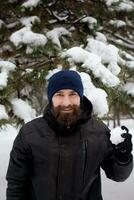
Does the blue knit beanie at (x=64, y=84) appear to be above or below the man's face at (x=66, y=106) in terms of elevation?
above

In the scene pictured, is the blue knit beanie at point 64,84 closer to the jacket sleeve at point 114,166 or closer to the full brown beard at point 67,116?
the full brown beard at point 67,116

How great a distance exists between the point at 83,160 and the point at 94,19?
10.8 ft

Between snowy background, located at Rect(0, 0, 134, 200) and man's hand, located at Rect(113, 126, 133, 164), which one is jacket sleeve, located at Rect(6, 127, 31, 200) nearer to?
man's hand, located at Rect(113, 126, 133, 164)

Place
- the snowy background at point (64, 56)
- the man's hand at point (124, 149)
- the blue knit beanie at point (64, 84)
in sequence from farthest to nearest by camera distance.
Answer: the snowy background at point (64, 56) → the blue knit beanie at point (64, 84) → the man's hand at point (124, 149)

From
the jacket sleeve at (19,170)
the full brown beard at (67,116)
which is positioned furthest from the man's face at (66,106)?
the jacket sleeve at (19,170)

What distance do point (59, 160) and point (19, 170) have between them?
245mm

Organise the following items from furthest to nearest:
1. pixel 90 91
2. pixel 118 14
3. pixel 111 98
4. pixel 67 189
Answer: pixel 118 14 → pixel 111 98 → pixel 90 91 → pixel 67 189

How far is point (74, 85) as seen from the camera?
2707 mm

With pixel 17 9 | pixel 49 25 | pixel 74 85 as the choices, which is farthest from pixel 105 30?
pixel 74 85

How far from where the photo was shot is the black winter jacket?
261 cm

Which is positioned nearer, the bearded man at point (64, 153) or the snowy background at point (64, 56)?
the bearded man at point (64, 153)

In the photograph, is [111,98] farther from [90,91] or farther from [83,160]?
[83,160]

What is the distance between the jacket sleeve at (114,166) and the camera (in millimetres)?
2674

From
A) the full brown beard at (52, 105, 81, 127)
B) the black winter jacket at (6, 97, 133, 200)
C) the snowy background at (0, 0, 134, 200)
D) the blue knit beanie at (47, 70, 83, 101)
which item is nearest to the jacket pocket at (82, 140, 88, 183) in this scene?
the black winter jacket at (6, 97, 133, 200)
